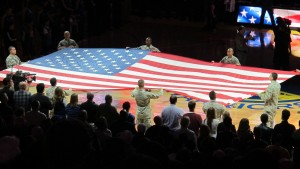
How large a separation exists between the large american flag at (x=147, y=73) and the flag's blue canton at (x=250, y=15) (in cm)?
890

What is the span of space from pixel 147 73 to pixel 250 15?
10.1m

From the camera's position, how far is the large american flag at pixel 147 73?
12.6 metres

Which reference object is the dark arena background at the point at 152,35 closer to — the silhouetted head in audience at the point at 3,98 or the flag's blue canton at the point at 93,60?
the flag's blue canton at the point at 93,60

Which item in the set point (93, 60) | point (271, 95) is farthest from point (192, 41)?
point (271, 95)

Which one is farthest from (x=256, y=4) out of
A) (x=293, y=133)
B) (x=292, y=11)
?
(x=293, y=133)

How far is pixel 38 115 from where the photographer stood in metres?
10.5

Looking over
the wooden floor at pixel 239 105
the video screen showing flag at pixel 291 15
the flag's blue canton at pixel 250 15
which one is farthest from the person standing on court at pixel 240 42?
the flag's blue canton at pixel 250 15

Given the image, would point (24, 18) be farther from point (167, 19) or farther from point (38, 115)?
point (38, 115)

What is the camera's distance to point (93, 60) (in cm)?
1440

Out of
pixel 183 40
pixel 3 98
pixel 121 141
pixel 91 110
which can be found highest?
pixel 121 141

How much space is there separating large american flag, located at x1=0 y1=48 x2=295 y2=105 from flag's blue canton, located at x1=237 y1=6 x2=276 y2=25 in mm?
8899

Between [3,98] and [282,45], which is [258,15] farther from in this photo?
[3,98]

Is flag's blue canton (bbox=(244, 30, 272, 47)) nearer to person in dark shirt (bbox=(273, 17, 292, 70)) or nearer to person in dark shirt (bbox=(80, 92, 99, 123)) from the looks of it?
person in dark shirt (bbox=(273, 17, 292, 70))

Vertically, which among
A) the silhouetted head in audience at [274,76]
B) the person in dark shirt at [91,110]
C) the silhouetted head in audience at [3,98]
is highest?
the silhouetted head in audience at [274,76]
